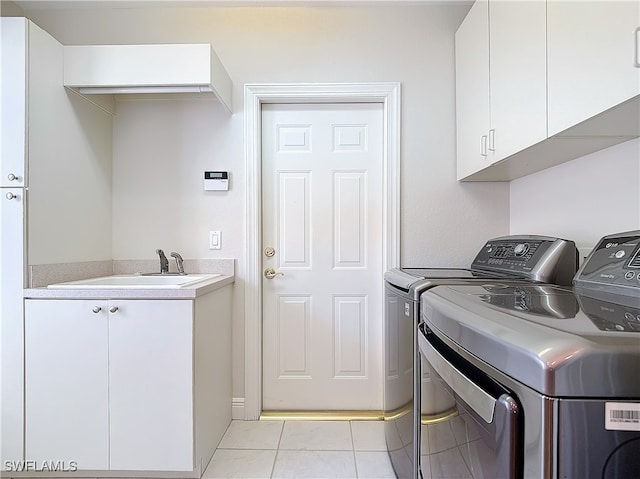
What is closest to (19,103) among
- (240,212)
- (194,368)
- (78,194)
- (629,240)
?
(78,194)

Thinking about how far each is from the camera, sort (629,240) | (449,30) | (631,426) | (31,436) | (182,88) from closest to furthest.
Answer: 1. (631,426)
2. (629,240)
3. (31,436)
4. (182,88)
5. (449,30)

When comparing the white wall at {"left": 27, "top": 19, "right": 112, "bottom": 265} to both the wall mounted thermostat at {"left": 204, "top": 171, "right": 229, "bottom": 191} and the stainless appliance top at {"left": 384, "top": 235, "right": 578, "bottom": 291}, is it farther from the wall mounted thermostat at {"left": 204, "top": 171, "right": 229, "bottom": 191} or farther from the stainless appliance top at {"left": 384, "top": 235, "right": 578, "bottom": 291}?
the stainless appliance top at {"left": 384, "top": 235, "right": 578, "bottom": 291}

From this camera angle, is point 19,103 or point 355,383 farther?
point 355,383

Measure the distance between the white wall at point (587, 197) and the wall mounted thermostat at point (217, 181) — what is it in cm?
172

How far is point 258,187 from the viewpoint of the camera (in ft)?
7.34

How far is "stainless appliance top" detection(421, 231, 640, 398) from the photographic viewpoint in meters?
0.57

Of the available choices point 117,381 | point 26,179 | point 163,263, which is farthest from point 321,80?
point 117,381

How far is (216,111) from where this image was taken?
7.41 ft

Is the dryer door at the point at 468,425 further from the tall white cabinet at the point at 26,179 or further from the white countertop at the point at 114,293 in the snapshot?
the tall white cabinet at the point at 26,179

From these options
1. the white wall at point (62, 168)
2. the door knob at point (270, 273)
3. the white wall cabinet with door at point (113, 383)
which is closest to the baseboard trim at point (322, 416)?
Answer: the white wall cabinet with door at point (113, 383)

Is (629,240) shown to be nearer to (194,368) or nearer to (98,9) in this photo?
(194,368)

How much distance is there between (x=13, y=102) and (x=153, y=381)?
54.3 inches

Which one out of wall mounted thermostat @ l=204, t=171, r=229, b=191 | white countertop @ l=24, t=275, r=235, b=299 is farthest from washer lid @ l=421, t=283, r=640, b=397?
wall mounted thermostat @ l=204, t=171, r=229, b=191

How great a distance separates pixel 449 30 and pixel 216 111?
1.48 metres
